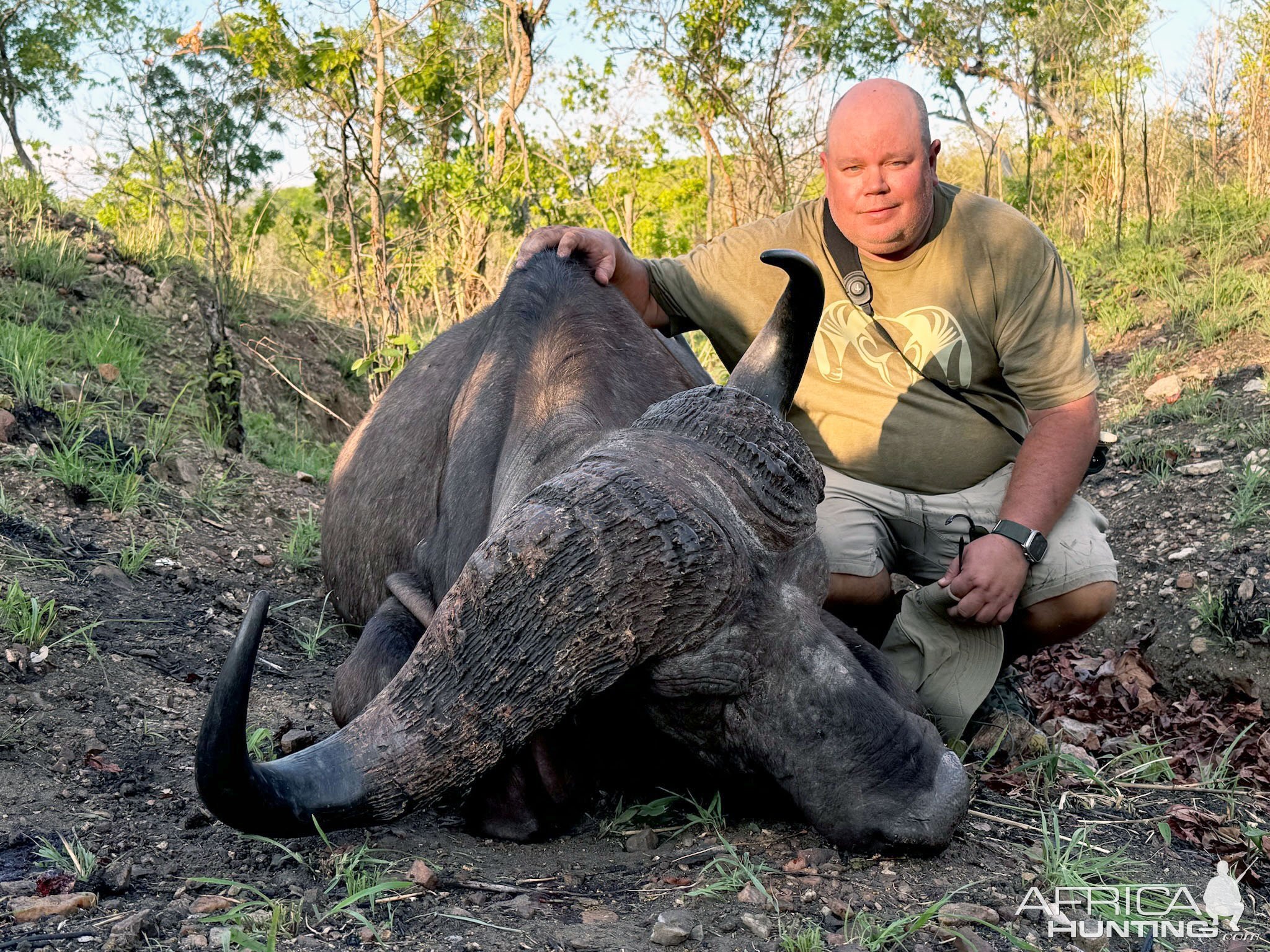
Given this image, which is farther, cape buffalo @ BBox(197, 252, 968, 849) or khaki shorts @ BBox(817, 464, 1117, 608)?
khaki shorts @ BBox(817, 464, 1117, 608)

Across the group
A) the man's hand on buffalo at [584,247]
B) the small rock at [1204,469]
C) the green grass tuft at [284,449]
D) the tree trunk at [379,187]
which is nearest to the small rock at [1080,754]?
the man's hand on buffalo at [584,247]

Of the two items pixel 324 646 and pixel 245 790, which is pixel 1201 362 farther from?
pixel 245 790

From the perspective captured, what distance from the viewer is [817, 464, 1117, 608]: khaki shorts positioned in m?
3.94

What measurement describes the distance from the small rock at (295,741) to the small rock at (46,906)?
106cm

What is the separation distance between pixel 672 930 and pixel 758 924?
7.5 inches

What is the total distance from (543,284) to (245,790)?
7.48ft

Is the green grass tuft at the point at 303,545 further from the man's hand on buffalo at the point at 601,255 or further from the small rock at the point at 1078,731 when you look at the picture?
the small rock at the point at 1078,731

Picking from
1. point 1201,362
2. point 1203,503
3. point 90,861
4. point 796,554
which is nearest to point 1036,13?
point 1201,362

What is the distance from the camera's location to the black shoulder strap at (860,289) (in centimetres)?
404

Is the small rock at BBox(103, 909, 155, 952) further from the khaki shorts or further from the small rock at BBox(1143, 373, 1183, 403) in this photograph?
the small rock at BBox(1143, 373, 1183, 403)

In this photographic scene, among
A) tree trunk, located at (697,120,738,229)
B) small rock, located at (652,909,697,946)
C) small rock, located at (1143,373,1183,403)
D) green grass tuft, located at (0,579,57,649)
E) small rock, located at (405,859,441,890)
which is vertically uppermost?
tree trunk, located at (697,120,738,229)

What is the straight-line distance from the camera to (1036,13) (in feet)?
52.1

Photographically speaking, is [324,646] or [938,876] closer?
[938,876]

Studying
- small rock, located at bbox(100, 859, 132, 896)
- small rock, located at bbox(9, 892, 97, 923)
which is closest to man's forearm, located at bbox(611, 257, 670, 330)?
small rock, located at bbox(100, 859, 132, 896)
